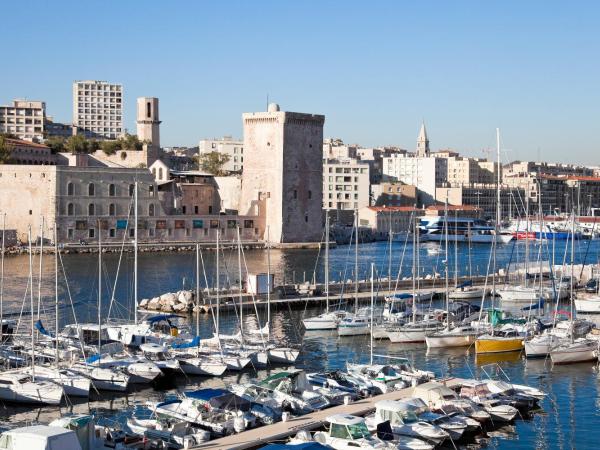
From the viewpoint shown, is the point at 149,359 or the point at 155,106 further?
the point at 155,106

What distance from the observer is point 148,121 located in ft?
237

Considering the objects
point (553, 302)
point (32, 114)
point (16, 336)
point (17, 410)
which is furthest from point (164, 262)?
point (32, 114)

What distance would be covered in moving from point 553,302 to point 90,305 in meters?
14.7

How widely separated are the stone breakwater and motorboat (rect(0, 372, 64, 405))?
40.7 ft

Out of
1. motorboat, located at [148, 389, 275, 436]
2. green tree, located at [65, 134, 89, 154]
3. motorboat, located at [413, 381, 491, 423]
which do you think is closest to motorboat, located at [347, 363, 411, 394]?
motorboat, located at [413, 381, 491, 423]

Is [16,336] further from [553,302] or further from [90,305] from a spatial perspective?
[553,302]

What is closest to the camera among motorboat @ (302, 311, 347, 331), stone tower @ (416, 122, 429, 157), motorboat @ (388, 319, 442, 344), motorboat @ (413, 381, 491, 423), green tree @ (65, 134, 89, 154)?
motorboat @ (413, 381, 491, 423)

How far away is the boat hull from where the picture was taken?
23547 mm

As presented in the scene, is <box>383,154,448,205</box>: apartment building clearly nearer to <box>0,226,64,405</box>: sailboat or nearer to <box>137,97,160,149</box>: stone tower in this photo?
<box>137,97,160,149</box>: stone tower

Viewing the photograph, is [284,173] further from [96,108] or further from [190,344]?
[96,108]

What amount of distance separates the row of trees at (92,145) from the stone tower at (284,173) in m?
11.6

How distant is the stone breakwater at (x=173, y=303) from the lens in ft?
102

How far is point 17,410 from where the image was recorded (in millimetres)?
18234

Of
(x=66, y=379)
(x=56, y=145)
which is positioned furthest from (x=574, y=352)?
(x=56, y=145)
